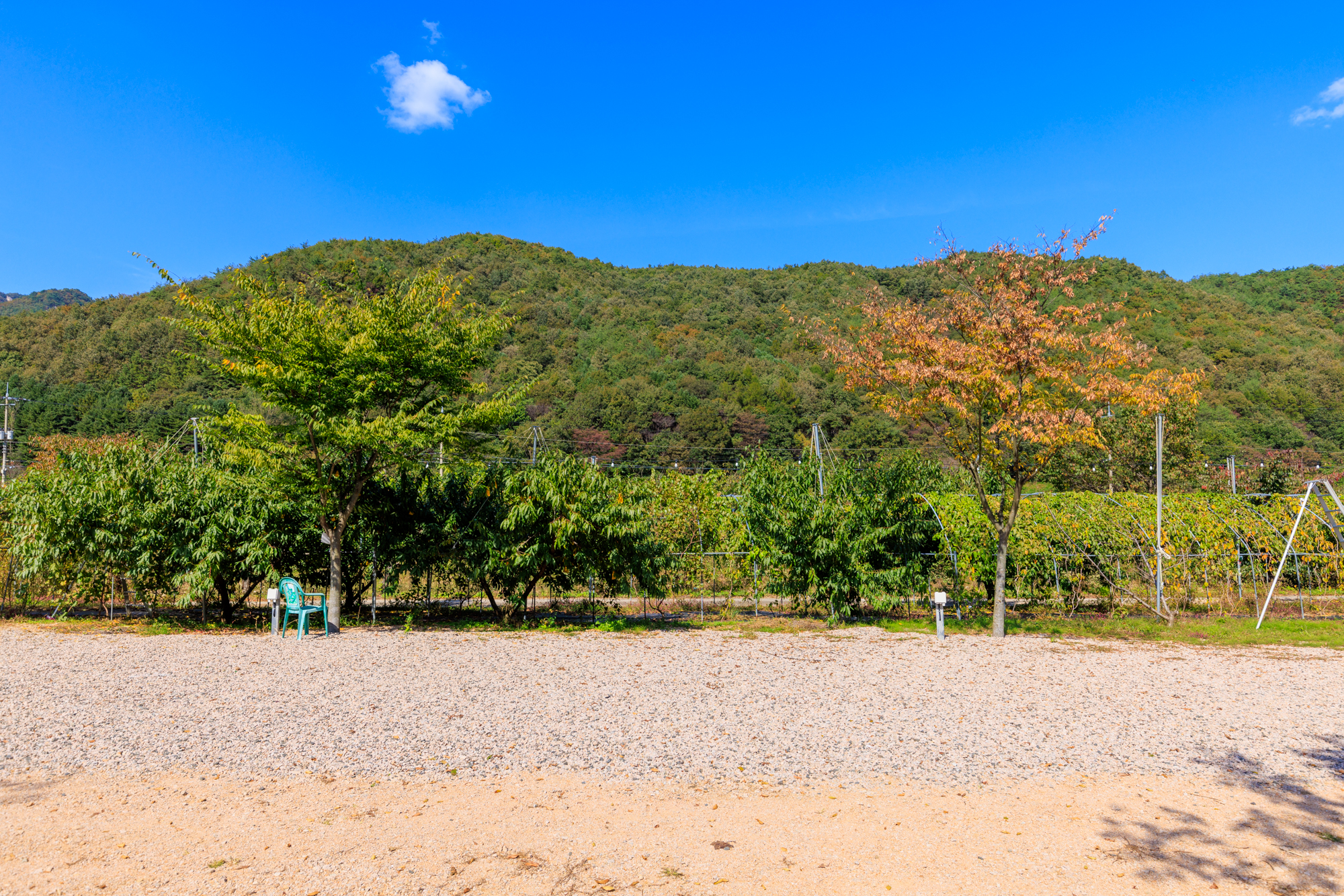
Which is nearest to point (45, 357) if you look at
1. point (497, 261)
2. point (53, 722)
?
point (497, 261)

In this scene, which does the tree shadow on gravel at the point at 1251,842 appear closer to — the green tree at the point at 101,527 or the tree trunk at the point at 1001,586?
the tree trunk at the point at 1001,586

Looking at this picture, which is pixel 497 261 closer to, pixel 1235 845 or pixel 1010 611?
pixel 1010 611

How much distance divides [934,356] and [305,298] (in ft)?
30.1

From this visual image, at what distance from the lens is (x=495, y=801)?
15.6ft

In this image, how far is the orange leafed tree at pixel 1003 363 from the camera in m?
10.4

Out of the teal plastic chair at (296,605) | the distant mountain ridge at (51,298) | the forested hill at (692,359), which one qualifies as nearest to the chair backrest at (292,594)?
the teal plastic chair at (296,605)

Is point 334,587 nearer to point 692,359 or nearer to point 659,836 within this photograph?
point 659,836

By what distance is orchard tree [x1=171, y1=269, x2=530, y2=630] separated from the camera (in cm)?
1073

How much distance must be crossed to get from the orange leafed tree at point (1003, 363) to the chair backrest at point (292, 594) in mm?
8305

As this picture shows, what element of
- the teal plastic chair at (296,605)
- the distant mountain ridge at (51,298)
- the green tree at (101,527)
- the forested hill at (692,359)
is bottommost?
the teal plastic chair at (296,605)

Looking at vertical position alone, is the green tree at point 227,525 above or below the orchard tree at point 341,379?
below

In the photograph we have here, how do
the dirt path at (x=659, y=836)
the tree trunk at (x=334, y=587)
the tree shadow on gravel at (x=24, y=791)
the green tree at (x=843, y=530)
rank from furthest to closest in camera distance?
1. the green tree at (x=843, y=530)
2. the tree trunk at (x=334, y=587)
3. the tree shadow on gravel at (x=24, y=791)
4. the dirt path at (x=659, y=836)

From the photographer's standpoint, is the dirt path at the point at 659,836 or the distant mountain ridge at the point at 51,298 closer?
the dirt path at the point at 659,836

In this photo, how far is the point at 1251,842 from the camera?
13.7ft
